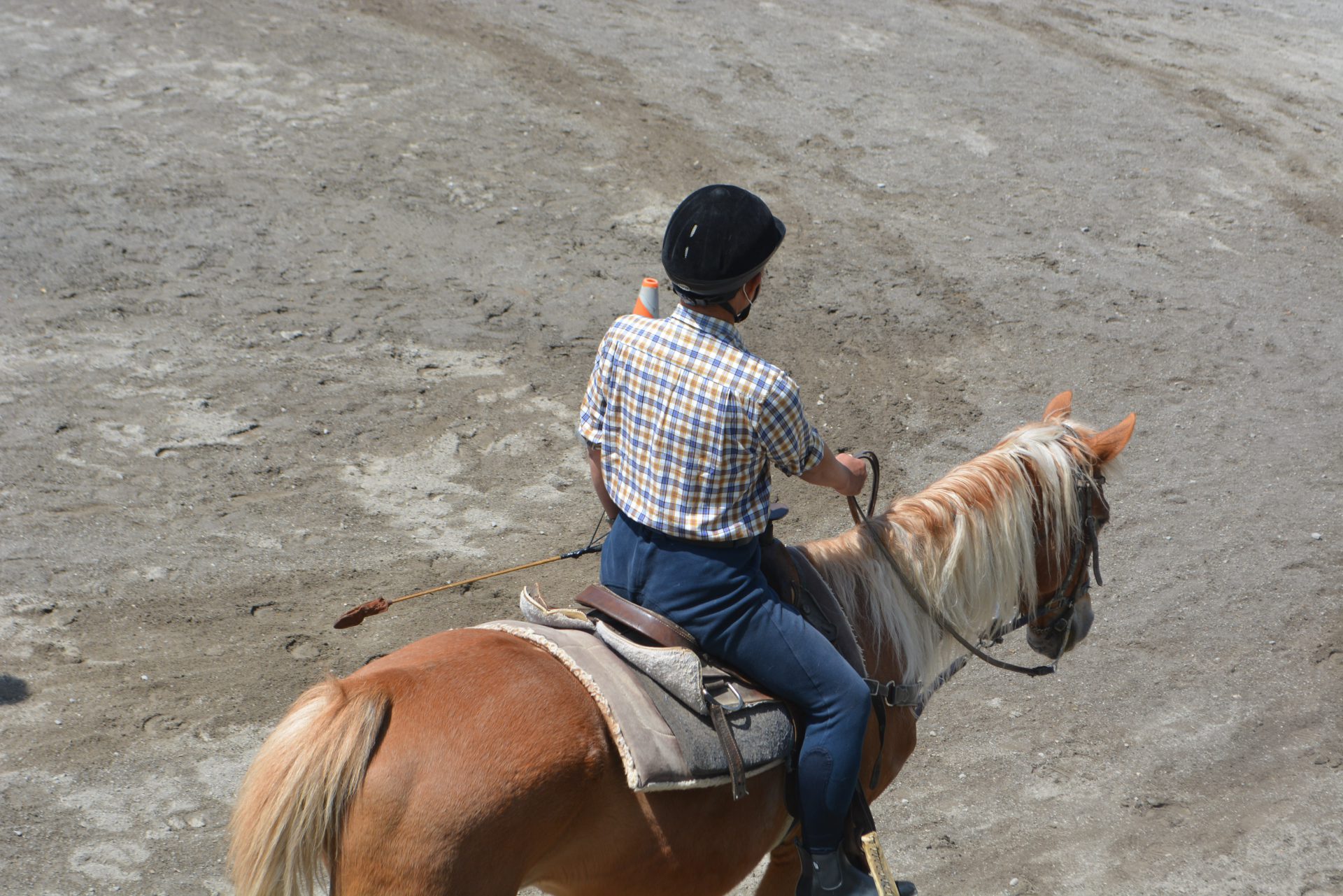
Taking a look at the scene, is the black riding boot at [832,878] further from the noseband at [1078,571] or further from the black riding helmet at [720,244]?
the black riding helmet at [720,244]

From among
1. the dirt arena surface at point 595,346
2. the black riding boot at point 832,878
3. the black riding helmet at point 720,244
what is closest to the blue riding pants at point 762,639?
the black riding boot at point 832,878

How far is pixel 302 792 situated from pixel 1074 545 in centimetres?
277

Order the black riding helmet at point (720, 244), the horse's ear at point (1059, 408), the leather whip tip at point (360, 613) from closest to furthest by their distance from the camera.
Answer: the black riding helmet at point (720, 244) < the leather whip tip at point (360, 613) < the horse's ear at point (1059, 408)

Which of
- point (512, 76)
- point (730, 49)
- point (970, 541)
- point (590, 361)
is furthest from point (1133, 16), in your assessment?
point (970, 541)

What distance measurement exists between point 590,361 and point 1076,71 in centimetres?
806

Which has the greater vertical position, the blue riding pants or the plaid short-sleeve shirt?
the plaid short-sleeve shirt

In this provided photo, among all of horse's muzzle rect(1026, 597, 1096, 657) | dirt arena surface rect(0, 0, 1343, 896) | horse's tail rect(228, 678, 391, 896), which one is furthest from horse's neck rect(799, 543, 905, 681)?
horse's tail rect(228, 678, 391, 896)

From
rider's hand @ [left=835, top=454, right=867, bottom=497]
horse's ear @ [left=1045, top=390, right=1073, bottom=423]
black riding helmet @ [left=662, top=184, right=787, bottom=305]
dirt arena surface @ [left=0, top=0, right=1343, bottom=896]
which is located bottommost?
dirt arena surface @ [left=0, top=0, right=1343, bottom=896]

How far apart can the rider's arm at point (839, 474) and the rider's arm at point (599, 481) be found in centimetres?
8

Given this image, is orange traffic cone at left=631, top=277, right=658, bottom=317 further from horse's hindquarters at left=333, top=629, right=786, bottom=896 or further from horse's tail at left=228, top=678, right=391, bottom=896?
horse's tail at left=228, top=678, right=391, bottom=896

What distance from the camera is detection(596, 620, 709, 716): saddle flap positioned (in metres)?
3.06

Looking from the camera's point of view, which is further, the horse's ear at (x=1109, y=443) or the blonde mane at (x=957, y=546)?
the horse's ear at (x=1109, y=443)

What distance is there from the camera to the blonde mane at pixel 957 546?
11.9 feet

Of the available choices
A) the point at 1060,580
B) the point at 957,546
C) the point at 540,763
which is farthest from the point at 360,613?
the point at 1060,580
